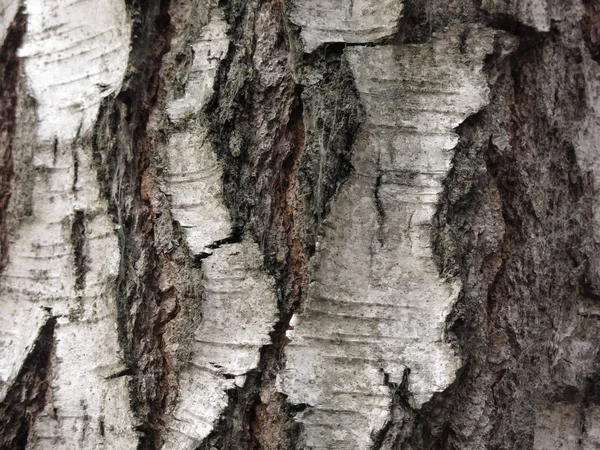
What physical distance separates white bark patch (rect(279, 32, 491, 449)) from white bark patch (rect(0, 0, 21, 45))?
630 mm

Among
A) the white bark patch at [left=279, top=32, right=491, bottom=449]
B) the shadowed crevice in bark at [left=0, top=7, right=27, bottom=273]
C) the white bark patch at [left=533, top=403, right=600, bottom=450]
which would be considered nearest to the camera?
the white bark patch at [left=279, top=32, right=491, bottom=449]

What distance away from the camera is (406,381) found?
80 centimetres

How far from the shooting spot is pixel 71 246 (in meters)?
0.94

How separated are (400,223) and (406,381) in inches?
8.2

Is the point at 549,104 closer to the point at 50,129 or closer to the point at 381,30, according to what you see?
the point at 381,30

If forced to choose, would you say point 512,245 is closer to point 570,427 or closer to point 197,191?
point 570,427

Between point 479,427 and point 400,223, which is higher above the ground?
point 400,223

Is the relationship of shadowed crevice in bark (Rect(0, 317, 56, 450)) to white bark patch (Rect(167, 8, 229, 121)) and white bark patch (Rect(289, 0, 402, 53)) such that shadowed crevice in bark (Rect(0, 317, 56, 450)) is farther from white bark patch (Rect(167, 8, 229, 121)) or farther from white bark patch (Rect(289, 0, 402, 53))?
white bark patch (Rect(289, 0, 402, 53))

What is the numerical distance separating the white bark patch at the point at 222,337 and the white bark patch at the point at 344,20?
309 millimetres

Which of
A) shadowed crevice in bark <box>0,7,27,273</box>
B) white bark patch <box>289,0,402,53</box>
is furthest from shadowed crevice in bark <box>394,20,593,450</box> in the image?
shadowed crevice in bark <box>0,7,27,273</box>

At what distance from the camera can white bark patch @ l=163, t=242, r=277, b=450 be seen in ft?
2.73

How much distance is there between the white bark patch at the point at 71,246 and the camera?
0.90 meters

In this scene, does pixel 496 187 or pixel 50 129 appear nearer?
pixel 496 187

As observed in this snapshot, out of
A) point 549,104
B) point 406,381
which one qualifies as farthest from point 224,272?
point 549,104
